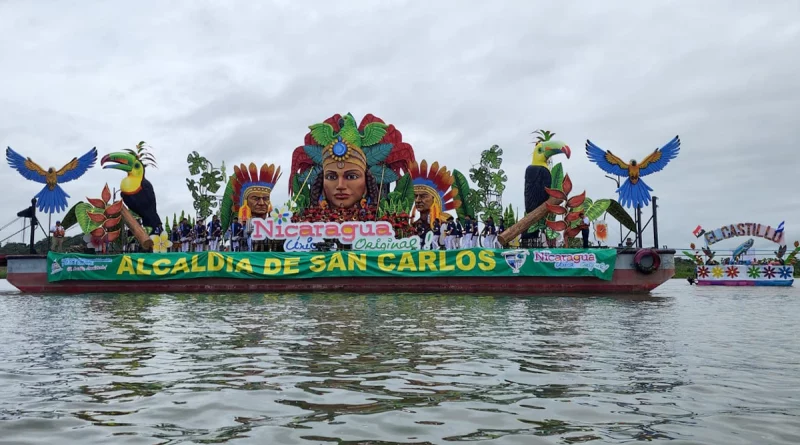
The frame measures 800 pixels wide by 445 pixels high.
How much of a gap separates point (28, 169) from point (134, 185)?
555cm

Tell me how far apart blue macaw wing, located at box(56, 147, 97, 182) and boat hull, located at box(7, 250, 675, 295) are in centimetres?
713

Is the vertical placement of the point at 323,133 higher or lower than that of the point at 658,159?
higher

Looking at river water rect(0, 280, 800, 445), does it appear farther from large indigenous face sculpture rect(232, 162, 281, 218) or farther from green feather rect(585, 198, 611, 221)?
large indigenous face sculpture rect(232, 162, 281, 218)

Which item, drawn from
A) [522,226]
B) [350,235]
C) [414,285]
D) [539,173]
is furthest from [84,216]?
[539,173]

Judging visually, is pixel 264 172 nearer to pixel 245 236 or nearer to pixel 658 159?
pixel 245 236

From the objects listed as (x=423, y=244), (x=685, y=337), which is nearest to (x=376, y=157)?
(x=423, y=244)

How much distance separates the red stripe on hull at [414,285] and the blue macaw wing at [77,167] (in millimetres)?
7552

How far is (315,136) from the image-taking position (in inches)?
1467

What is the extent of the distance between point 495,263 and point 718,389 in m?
21.5

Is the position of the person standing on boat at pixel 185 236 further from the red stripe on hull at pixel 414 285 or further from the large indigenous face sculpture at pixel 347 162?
the large indigenous face sculpture at pixel 347 162

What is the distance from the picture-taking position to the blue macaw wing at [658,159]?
30.3 meters

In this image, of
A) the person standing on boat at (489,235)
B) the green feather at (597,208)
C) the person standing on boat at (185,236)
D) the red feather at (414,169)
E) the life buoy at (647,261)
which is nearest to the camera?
A: the life buoy at (647,261)

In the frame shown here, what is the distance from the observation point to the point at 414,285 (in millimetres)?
28609

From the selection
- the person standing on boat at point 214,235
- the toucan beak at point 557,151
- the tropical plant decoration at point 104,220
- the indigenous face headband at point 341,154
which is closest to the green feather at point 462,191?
the indigenous face headband at point 341,154
